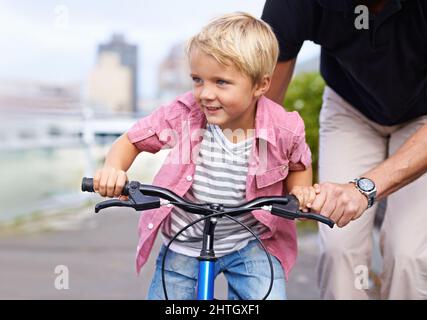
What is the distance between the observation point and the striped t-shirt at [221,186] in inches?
99.9

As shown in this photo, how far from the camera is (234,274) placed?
2652 mm

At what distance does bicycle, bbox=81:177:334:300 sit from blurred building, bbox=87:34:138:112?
8504 millimetres

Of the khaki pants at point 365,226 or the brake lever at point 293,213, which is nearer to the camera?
the brake lever at point 293,213

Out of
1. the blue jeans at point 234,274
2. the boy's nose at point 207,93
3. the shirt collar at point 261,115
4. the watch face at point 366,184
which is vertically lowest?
the blue jeans at point 234,274

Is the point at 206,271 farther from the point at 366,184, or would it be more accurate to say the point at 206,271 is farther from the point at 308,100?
the point at 308,100

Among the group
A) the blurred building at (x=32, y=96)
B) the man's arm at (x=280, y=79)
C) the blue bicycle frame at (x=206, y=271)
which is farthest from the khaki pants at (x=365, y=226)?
the blurred building at (x=32, y=96)

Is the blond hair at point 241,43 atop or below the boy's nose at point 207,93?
atop

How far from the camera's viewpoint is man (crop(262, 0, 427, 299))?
281 centimetres

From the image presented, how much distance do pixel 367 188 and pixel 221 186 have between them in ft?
1.47

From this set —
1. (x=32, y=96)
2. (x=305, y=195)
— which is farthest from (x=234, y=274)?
(x=32, y=96)

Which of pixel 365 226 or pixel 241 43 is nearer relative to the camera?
pixel 241 43

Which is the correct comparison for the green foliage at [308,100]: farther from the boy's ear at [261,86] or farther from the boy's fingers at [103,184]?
the boy's fingers at [103,184]

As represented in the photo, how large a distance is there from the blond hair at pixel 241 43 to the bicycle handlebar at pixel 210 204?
0.40 meters

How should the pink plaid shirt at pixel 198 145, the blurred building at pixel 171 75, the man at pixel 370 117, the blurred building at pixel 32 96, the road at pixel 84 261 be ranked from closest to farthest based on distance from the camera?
the pink plaid shirt at pixel 198 145, the man at pixel 370 117, the road at pixel 84 261, the blurred building at pixel 32 96, the blurred building at pixel 171 75
